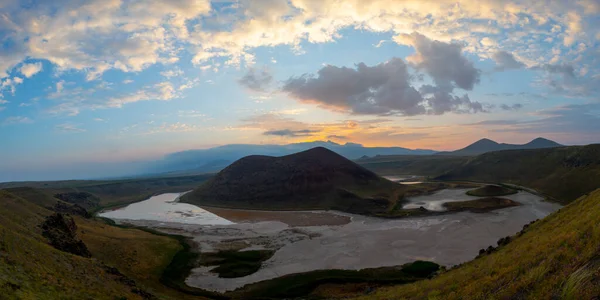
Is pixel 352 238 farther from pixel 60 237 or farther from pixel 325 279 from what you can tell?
pixel 60 237

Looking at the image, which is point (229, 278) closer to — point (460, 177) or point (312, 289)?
point (312, 289)

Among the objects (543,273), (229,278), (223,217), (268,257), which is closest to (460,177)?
(223,217)

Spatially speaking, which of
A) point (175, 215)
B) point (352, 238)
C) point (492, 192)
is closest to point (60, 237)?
point (352, 238)

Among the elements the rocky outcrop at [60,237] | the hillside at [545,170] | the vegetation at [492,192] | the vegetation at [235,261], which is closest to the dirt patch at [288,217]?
the vegetation at [235,261]

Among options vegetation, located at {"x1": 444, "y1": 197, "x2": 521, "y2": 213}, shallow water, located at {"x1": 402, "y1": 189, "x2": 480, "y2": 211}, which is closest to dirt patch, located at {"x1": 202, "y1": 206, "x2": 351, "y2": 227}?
shallow water, located at {"x1": 402, "y1": 189, "x2": 480, "y2": 211}

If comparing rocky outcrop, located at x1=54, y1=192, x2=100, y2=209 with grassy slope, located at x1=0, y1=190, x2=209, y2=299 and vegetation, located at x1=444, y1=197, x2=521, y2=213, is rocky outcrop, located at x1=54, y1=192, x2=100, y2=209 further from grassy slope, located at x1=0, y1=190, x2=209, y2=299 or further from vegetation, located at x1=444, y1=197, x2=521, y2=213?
vegetation, located at x1=444, y1=197, x2=521, y2=213

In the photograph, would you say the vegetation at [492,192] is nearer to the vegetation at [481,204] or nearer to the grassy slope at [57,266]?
the vegetation at [481,204]
